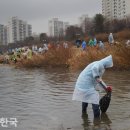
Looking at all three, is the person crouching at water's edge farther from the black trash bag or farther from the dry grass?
the dry grass

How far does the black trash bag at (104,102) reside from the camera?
33.1 ft

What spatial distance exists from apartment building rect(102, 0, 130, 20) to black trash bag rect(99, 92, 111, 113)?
12318cm

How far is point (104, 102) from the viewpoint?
10133 millimetres

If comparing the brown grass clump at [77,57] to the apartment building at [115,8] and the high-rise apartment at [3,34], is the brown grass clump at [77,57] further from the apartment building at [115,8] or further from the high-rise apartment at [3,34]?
the high-rise apartment at [3,34]

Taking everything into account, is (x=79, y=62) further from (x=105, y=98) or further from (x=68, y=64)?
(x=105, y=98)

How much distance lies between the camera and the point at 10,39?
607 ft

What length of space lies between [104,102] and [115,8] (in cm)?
13718

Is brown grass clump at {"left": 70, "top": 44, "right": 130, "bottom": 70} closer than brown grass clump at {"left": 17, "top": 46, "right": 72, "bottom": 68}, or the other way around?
brown grass clump at {"left": 70, "top": 44, "right": 130, "bottom": 70}

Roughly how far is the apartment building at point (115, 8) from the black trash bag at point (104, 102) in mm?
123182

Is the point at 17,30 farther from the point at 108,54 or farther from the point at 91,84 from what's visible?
the point at 91,84

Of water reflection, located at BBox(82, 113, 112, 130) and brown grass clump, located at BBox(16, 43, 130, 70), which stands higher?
brown grass clump, located at BBox(16, 43, 130, 70)

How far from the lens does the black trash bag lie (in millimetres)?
10094

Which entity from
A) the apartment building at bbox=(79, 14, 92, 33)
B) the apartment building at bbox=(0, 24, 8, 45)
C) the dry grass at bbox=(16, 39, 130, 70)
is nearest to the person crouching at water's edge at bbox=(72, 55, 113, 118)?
the dry grass at bbox=(16, 39, 130, 70)

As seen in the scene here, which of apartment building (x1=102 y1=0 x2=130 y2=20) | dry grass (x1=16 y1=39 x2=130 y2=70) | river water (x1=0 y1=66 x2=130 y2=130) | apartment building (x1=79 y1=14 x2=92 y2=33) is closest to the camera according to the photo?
river water (x1=0 y1=66 x2=130 y2=130)
